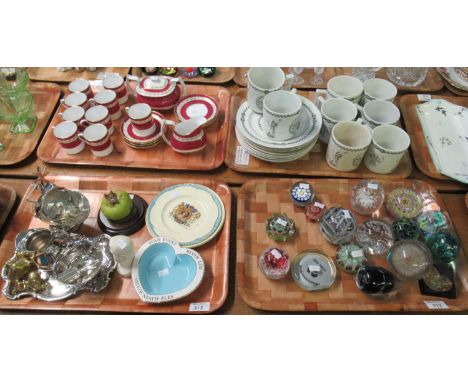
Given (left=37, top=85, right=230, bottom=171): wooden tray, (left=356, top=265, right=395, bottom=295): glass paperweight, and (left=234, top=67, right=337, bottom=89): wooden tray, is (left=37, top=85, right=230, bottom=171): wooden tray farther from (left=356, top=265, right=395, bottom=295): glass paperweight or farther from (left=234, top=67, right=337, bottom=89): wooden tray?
(left=356, top=265, right=395, bottom=295): glass paperweight

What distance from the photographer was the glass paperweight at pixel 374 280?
40.9 inches

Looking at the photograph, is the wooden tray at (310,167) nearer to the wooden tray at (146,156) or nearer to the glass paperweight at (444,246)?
the wooden tray at (146,156)

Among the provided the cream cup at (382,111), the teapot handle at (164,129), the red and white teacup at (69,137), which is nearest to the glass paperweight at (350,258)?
the cream cup at (382,111)

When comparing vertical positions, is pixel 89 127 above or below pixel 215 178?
above

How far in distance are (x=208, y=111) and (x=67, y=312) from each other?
88 cm

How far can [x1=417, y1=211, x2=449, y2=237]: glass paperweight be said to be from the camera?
3.77 ft

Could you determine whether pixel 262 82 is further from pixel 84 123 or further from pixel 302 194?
pixel 84 123

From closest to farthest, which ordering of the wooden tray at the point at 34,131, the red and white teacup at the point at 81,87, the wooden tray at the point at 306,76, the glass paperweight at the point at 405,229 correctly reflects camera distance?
1. the glass paperweight at the point at 405,229
2. the wooden tray at the point at 34,131
3. the red and white teacup at the point at 81,87
4. the wooden tray at the point at 306,76

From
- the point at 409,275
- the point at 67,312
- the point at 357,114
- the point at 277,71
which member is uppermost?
the point at 277,71

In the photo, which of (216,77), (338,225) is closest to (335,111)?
(338,225)

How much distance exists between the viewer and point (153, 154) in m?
1.35

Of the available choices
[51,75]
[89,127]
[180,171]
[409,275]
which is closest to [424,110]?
[409,275]

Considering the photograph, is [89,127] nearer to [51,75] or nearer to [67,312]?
[51,75]

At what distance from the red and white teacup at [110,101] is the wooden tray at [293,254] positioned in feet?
2.07
